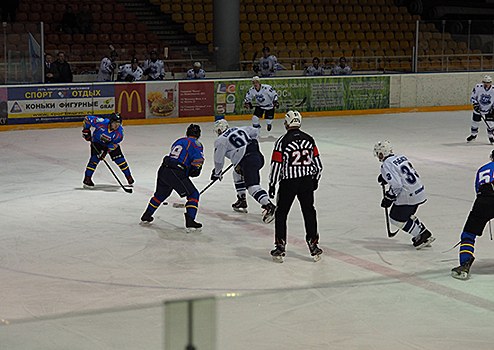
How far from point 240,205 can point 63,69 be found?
311 inches

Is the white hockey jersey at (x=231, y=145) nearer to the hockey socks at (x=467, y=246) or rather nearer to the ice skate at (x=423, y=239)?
the ice skate at (x=423, y=239)

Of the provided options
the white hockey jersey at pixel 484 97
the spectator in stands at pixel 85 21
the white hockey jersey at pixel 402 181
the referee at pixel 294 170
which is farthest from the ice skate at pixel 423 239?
the spectator in stands at pixel 85 21

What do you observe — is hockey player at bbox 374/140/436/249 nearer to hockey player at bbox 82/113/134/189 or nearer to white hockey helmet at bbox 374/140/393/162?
white hockey helmet at bbox 374/140/393/162

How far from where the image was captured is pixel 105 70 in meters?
15.4

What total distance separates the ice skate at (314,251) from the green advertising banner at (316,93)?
9.84m

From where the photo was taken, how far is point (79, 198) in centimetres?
855

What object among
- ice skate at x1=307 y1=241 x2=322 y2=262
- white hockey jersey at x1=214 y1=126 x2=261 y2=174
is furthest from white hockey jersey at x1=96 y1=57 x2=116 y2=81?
ice skate at x1=307 y1=241 x2=322 y2=262

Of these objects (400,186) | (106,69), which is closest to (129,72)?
(106,69)

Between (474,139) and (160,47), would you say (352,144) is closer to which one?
(474,139)

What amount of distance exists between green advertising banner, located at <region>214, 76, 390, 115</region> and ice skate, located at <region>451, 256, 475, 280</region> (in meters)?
10.4

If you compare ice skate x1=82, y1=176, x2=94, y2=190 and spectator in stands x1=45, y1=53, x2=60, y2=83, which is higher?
spectator in stands x1=45, y1=53, x2=60, y2=83

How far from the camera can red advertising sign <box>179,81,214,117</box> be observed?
50.3 feet

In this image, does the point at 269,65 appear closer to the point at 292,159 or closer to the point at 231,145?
the point at 231,145

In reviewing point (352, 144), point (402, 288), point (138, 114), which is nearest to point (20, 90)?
point (138, 114)
